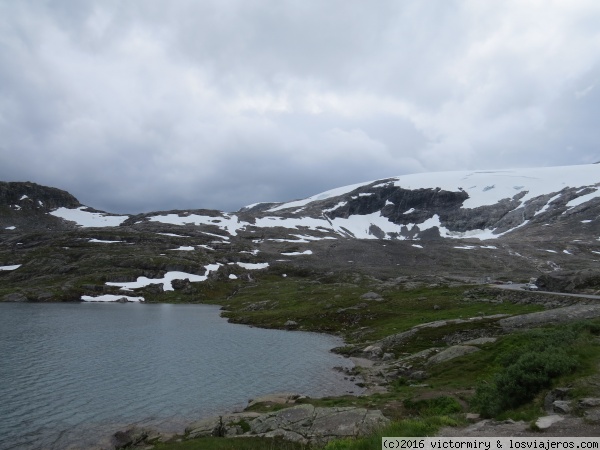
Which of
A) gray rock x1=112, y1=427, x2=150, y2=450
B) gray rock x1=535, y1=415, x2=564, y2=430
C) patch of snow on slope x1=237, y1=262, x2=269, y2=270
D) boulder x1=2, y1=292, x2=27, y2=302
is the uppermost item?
patch of snow on slope x1=237, y1=262, x2=269, y2=270

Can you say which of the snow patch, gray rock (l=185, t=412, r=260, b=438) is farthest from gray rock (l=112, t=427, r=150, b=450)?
the snow patch

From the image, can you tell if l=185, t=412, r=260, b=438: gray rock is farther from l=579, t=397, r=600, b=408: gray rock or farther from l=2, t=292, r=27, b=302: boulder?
l=2, t=292, r=27, b=302: boulder

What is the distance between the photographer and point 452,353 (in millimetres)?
42344

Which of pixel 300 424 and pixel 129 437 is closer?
pixel 300 424

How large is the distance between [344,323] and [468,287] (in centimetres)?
3032

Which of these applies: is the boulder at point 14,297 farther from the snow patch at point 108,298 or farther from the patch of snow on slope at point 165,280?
the patch of snow on slope at point 165,280

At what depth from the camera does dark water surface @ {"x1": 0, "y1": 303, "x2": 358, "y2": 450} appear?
102 ft

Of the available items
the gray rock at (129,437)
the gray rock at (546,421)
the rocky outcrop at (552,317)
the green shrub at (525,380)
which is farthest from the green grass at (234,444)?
the rocky outcrop at (552,317)

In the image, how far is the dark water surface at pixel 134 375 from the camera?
31203 millimetres

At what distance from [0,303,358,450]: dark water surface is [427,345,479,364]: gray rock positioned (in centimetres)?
996

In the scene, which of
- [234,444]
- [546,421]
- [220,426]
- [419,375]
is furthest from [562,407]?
[419,375]

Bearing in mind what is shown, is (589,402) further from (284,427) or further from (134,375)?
(134,375)

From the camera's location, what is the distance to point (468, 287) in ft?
289

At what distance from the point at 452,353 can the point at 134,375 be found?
1409 inches
